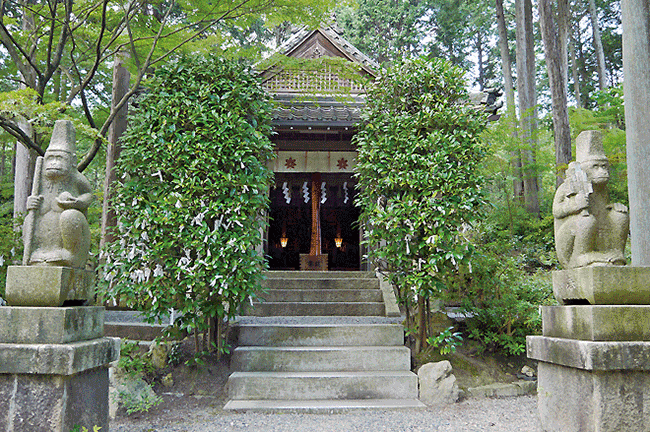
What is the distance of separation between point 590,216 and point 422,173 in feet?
7.64

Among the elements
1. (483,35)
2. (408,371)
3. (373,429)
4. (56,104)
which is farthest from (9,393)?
(483,35)

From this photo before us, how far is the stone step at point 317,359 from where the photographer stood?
16.8ft

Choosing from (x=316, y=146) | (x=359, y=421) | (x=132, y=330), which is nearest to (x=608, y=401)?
(x=359, y=421)

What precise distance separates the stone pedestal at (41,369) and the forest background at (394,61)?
2.80 metres

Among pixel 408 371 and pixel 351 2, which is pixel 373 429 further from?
pixel 351 2

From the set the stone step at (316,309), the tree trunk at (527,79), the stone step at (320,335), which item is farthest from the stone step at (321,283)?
the tree trunk at (527,79)

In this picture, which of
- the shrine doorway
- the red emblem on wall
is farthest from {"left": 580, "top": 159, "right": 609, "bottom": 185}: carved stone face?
the shrine doorway

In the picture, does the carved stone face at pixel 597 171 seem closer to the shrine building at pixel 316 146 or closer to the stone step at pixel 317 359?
the stone step at pixel 317 359

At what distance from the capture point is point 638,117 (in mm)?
6359

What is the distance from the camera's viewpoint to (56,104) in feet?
16.3

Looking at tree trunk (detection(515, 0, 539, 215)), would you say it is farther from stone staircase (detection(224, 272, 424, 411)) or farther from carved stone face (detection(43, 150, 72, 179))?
carved stone face (detection(43, 150, 72, 179))

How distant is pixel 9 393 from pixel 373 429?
3037mm

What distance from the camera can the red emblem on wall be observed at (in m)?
9.65

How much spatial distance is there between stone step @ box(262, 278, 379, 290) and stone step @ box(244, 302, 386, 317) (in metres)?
0.68
